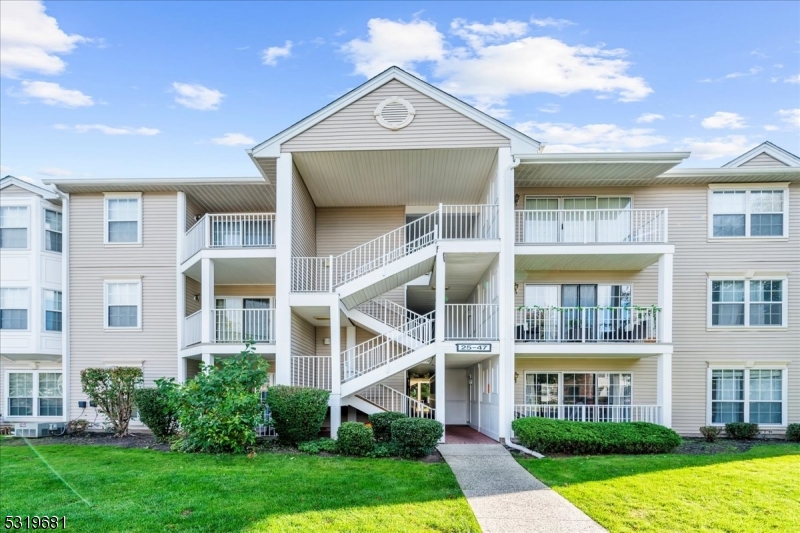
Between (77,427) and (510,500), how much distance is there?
1397cm

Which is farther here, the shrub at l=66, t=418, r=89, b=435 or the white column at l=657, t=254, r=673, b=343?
the shrub at l=66, t=418, r=89, b=435

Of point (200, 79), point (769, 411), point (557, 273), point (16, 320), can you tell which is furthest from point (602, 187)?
point (16, 320)

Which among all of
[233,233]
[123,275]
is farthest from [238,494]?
[123,275]

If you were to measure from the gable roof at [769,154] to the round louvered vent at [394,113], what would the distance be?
9.89m

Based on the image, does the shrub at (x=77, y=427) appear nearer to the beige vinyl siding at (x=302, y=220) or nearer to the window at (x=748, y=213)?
the beige vinyl siding at (x=302, y=220)

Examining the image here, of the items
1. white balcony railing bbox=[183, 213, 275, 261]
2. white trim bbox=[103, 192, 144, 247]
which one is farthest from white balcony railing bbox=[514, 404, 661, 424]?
white trim bbox=[103, 192, 144, 247]

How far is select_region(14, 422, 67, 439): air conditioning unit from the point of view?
50.2ft

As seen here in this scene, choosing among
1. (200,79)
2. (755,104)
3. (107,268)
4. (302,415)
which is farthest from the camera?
(200,79)

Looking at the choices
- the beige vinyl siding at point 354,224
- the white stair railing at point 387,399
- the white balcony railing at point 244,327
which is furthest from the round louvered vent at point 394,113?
the white stair railing at point 387,399

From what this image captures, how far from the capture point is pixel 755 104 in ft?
51.0

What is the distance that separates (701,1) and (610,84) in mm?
3241

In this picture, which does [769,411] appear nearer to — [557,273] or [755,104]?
[557,273]

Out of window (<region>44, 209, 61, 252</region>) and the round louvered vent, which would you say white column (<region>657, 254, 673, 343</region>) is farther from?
window (<region>44, 209, 61, 252</region>)

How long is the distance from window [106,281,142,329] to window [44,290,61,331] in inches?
76.6
